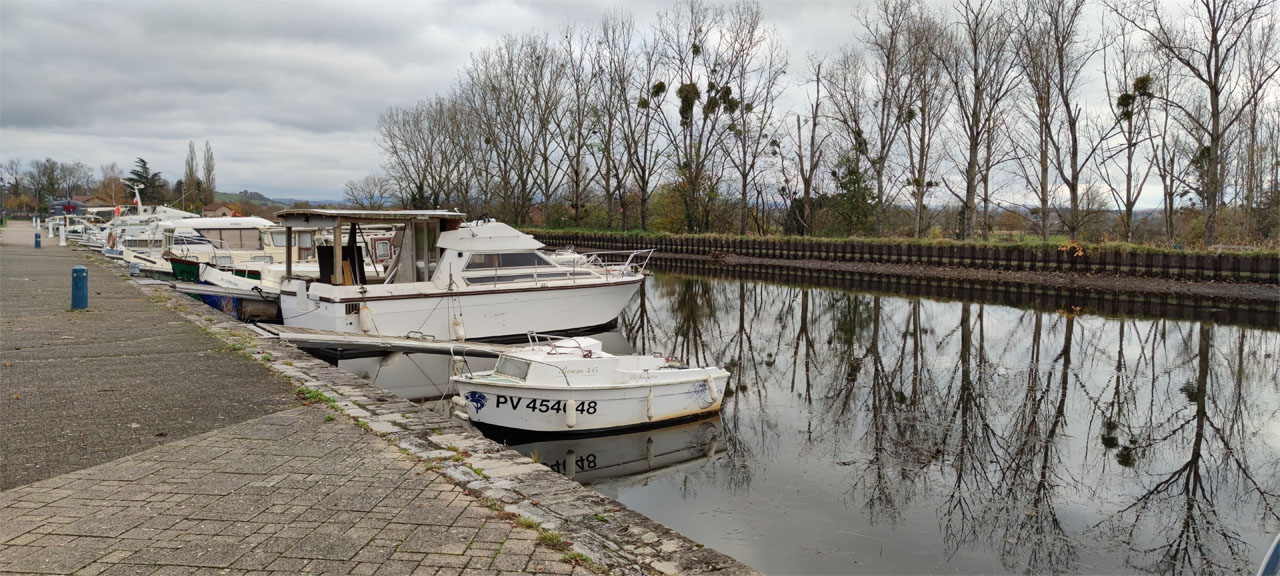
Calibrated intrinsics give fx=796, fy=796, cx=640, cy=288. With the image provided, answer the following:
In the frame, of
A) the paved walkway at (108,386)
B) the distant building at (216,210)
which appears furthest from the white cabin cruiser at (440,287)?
the distant building at (216,210)

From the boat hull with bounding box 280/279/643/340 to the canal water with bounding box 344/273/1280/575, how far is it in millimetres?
1509

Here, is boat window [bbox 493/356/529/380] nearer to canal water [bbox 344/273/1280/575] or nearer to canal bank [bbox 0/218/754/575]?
canal water [bbox 344/273/1280/575]

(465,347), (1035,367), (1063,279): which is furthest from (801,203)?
(465,347)

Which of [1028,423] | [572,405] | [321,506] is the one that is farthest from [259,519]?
[1028,423]

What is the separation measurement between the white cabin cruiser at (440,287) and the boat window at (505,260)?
0.02 meters

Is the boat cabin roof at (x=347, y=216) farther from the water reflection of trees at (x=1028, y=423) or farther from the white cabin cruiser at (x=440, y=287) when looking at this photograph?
the water reflection of trees at (x=1028, y=423)

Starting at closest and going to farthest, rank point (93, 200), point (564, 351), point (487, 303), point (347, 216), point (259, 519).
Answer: point (259, 519) → point (564, 351) → point (347, 216) → point (487, 303) → point (93, 200)

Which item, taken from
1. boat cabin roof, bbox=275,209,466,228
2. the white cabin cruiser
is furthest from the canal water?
boat cabin roof, bbox=275,209,466,228

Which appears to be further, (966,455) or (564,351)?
(564,351)

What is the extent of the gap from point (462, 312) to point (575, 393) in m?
7.12

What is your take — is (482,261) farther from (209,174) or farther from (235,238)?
(209,174)

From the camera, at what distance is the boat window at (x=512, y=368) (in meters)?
9.36

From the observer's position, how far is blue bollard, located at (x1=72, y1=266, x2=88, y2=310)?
13961 millimetres

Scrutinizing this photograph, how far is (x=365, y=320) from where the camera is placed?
14414mm
